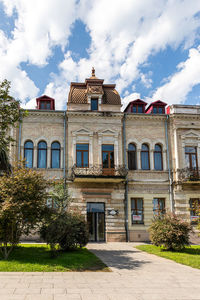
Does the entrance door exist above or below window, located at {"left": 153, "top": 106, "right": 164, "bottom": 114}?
below

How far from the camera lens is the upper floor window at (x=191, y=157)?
23.5m

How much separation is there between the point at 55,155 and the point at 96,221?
6.10 metres

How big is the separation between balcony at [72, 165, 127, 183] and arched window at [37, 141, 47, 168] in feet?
8.39

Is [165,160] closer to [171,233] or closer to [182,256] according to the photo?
[171,233]

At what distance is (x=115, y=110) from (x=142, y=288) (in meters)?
16.9

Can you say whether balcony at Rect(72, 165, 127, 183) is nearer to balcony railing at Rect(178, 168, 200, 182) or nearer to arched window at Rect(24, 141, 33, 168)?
arched window at Rect(24, 141, 33, 168)

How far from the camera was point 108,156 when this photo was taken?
75.2 ft

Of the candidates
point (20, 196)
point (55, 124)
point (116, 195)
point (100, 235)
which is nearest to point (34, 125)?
point (55, 124)

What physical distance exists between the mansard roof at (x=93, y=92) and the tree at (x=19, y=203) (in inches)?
471

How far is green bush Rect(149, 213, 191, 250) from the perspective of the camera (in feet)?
51.0

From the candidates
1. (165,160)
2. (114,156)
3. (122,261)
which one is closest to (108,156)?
(114,156)

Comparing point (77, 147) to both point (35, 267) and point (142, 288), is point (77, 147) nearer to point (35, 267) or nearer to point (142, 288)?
point (35, 267)

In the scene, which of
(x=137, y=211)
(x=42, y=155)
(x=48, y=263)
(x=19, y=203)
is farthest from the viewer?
(x=42, y=155)

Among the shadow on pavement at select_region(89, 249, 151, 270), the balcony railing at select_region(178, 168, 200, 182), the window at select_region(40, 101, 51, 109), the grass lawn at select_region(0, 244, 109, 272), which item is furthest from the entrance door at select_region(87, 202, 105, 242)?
the window at select_region(40, 101, 51, 109)
